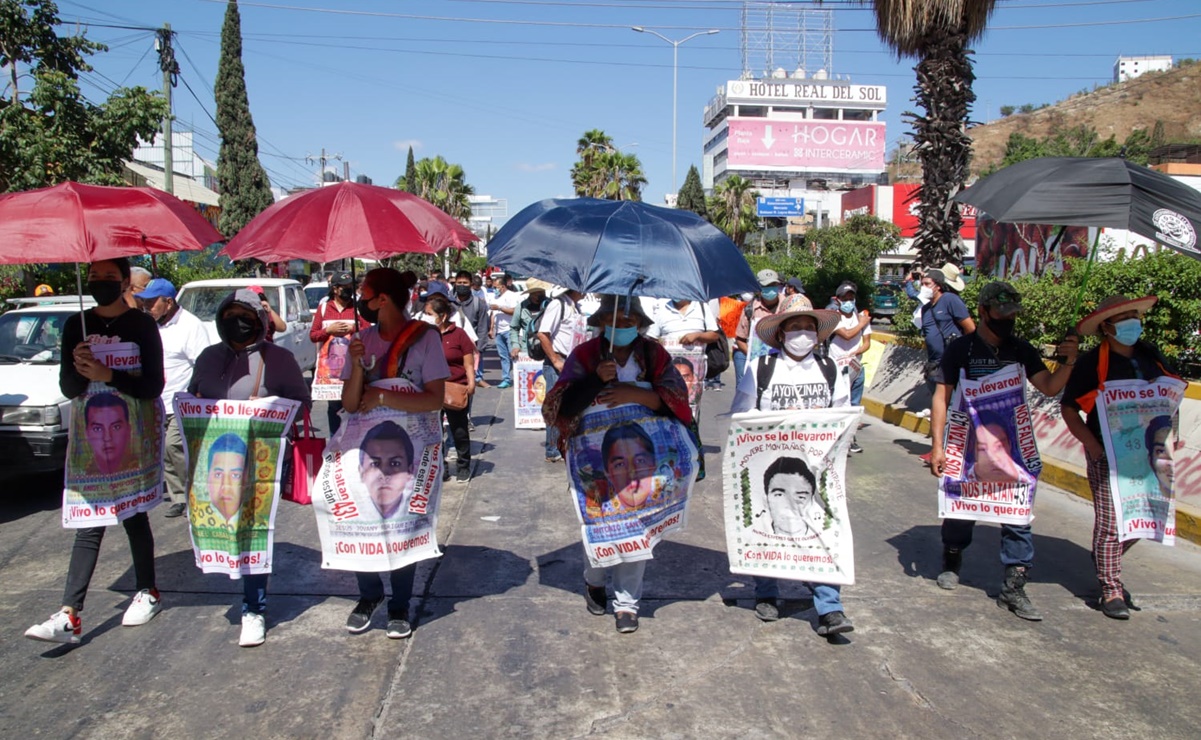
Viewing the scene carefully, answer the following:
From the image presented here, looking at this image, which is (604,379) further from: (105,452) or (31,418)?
(31,418)

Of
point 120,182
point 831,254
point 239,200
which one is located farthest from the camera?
point 239,200

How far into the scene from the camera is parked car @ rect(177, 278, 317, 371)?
524 inches

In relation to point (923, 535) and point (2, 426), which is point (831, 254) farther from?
point (2, 426)

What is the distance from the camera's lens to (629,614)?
475 cm

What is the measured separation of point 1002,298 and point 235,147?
1129 inches

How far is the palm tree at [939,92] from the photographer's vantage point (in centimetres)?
1270

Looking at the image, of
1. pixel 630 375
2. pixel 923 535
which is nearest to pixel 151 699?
pixel 630 375

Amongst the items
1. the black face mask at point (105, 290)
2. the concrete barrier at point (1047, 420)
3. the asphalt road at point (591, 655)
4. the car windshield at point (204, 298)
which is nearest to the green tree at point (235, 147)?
the car windshield at point (204, 298)

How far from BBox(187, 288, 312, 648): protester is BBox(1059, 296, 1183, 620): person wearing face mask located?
4.30m

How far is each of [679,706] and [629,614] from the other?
849 millimetres

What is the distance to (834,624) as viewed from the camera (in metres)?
4.59

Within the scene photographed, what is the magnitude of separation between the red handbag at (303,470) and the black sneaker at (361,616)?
0.63m

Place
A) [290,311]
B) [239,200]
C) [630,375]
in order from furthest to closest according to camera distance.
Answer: [239,200], [290,311], [630,375]

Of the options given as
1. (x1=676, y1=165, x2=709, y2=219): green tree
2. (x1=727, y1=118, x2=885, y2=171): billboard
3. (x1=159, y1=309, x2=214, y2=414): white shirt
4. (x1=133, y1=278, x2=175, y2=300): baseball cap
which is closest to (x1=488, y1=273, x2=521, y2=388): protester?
(x1=159, y1=309, x2=214, y2=414): white shirt
